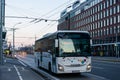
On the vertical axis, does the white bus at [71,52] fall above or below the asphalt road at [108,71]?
above

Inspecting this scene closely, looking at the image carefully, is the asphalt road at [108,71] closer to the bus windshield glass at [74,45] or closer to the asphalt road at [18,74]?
the bus windshield glass at [74,45]

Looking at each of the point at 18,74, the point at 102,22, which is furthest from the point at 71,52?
the point at 102,22

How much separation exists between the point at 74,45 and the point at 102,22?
295 ft

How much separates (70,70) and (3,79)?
3.90 m

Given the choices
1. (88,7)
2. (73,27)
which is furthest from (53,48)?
(73,27)

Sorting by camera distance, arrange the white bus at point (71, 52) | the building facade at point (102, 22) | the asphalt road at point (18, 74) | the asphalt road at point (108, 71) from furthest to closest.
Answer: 1. the building facade at point (102, 22)
2. the asphalt road at point (108, 71)
3. the asphalt road at point (18, 74)
4. the white bus at point (71, 52)

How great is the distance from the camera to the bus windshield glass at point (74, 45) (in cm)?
1923

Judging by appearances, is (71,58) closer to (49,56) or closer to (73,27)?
(49,56)

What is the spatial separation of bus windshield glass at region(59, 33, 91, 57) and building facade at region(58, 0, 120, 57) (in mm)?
65755

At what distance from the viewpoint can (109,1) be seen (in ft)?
333

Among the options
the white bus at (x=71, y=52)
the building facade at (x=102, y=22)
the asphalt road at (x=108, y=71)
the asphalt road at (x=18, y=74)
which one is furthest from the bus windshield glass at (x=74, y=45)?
the building facade at (x=102, y=22)

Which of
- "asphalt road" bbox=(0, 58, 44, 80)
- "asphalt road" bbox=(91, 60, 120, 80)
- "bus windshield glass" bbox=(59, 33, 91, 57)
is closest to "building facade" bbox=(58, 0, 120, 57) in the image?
"asphalt road" bbox=(91, 60, 120, 80)

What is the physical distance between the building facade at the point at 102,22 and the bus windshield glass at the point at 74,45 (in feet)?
216

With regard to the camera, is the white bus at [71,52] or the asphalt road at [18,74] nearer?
the white bus at [71,52]
